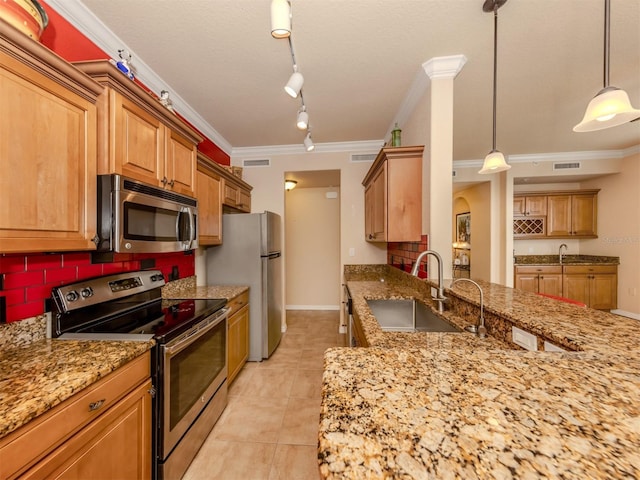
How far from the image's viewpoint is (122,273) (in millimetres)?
1791

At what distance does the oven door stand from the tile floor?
0.93ft

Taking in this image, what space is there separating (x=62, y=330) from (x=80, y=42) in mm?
1710

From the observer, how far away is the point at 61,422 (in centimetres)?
90

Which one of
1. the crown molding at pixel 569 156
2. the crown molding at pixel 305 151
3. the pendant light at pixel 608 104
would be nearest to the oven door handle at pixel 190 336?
the pendant light at pixel 608 104

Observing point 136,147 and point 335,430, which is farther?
point 136,147

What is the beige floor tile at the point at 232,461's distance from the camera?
5.18 feet

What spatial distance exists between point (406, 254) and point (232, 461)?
227 centimetres

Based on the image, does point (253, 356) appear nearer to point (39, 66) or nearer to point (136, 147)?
point (136, 147)

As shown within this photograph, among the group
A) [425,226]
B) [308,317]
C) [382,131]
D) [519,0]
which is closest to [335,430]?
[425,226]

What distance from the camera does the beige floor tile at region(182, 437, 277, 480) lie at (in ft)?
5.18

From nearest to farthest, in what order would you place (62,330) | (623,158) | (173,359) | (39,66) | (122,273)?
(39,66)
(62,330)
(173,359)
(122,273)
(623,158)

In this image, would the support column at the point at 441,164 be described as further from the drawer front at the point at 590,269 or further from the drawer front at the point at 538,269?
the drawer front at the point at 590,269

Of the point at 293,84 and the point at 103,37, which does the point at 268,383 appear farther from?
the point at 103,37

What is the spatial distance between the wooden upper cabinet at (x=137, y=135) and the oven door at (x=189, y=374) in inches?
39.3
